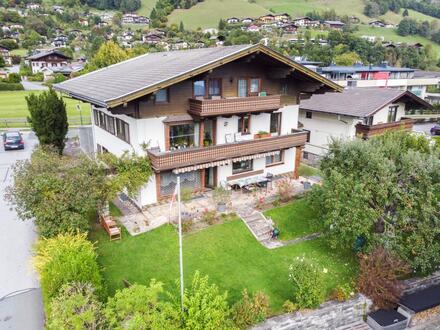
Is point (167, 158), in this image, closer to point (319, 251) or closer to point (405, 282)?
point (319, 251)

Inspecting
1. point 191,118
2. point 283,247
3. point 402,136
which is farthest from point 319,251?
point 191,118

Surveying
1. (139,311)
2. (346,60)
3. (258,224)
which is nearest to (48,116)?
(258,224)

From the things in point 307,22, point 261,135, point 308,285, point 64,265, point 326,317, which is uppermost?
point 307,22

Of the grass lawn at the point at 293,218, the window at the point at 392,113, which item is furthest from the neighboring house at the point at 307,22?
the grass lawn at the point at 293,218

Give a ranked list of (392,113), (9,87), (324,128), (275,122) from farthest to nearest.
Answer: (9,87) < (392,113) < (324,128) < (275,122)

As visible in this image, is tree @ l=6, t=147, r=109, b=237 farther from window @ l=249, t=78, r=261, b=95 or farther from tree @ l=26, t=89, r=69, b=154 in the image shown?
tree @ l=26, t=89, r=69, b=154

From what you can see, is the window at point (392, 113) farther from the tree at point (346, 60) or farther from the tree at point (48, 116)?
the tree at point (346, 60)

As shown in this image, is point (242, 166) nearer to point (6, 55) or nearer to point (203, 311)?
point (203, 311)
